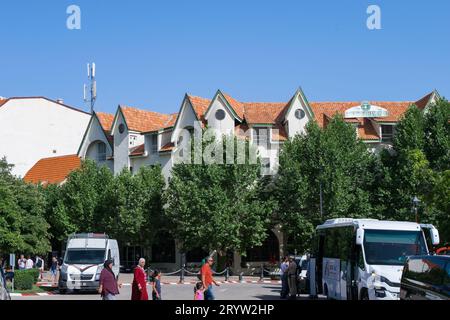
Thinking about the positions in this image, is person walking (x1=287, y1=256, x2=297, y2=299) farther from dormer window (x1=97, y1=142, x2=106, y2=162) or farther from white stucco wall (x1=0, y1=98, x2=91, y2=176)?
white stucco wall (x1=0, y1=98, x2=91, y2=176)

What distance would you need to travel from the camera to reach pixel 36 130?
247 ft

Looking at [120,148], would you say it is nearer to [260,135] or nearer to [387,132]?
[260,135]

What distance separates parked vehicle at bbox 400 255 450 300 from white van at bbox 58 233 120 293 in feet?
60.0

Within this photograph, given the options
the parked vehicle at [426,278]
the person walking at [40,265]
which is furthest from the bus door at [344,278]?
the person walking at [40,265]

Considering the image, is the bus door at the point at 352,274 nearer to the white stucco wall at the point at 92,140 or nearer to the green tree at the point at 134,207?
the green tree at the point at 134,207

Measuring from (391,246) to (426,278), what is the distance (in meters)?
6.37

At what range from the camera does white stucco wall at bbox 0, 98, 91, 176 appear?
73.8 metres

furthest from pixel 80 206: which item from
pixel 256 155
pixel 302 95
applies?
pixel 302 95

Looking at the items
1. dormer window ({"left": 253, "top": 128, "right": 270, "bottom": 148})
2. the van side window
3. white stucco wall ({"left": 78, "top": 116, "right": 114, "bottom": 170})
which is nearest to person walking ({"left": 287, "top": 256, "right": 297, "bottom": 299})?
the van side window

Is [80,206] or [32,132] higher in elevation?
[32,132]

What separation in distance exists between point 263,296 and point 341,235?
689 cm

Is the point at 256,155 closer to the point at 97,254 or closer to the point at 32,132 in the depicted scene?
the point at 97,254

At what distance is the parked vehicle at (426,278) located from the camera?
12.5 m
